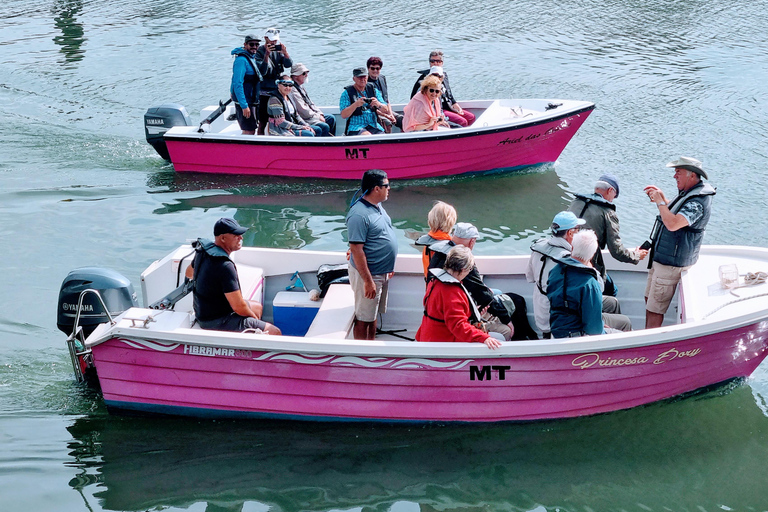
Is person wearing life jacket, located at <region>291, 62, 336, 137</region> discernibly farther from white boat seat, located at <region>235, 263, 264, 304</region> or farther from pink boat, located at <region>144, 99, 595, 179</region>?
white boat seat, located at <region>235, 263, 264, 304</region>

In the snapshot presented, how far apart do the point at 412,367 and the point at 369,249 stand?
91 centimetres

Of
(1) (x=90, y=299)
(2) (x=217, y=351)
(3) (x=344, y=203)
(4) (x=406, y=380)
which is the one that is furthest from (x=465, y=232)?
(3) (x=344, y=203)

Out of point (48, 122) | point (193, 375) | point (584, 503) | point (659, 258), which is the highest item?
point (48, 122)

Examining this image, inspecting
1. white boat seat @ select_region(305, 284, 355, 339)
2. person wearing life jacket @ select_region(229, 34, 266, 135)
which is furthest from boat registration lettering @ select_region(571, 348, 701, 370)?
person wearing life jacket @ select_region(229, 34, 266, 135)

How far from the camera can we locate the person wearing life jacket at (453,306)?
16.0ft

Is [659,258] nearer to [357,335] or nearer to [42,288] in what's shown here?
[357,335]

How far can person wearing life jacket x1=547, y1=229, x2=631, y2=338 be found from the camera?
499 cm

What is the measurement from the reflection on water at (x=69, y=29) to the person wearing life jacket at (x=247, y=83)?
7745 mm

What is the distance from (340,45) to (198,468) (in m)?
13.1

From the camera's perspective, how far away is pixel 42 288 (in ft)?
25.3

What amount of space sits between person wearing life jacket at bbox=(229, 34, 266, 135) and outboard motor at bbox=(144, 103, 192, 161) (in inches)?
33.9

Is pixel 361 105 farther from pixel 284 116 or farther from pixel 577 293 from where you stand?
pixel 577 293

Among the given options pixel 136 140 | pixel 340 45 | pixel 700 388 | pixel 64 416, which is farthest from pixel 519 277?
pixel 340 45

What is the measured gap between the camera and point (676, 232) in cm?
571
